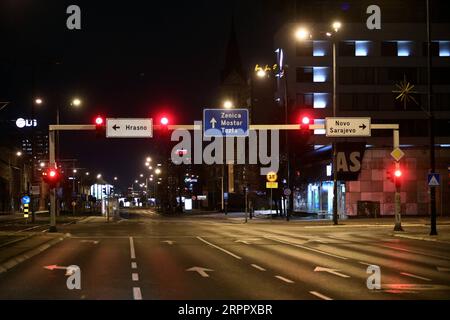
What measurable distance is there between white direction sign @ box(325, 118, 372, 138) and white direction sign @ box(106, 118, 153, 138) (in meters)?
9.53

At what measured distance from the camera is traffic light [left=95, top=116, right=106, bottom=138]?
36.8 m

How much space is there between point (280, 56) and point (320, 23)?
6138 millimetres

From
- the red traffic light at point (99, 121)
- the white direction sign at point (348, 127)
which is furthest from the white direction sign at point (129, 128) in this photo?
the white direction sign at point (348, 127)

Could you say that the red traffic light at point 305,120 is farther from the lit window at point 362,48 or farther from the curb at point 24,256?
the lit window at point 362,48

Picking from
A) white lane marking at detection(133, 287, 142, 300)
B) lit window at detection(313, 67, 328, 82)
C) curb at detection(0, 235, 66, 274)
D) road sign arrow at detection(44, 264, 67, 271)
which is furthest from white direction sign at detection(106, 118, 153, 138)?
lit window at detection(313, 67, 328, 82)

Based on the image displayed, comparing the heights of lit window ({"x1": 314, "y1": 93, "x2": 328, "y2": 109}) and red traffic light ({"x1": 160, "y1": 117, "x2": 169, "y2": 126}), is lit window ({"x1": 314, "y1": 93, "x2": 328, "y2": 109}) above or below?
above

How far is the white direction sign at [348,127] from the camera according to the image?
39.3m

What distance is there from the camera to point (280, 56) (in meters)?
84.9

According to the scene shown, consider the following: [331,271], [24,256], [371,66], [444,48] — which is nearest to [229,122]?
[24,256]

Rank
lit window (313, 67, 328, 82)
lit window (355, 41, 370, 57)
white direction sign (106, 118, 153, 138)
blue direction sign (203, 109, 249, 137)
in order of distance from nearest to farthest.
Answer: white direction sign (106, 118, 153, 138) < blue direction sign (203, 109, 249, 137) < lit window (313, 67, 328, 82) < lit window (355, 41, 370, 57)

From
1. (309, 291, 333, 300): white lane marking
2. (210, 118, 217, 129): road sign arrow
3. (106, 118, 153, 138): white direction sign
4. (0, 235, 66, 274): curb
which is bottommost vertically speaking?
(0, 235, 66, 274): curb

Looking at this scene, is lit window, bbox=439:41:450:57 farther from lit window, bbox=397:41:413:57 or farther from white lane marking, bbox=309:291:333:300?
white lane marking, bbox=309:291:333:300
